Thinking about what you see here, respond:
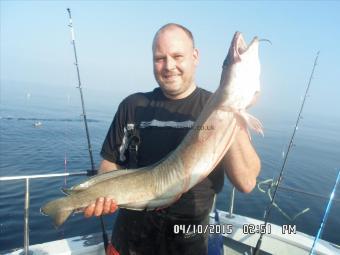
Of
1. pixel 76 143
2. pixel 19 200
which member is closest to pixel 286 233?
pixel 19 200

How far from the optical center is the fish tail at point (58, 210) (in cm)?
314

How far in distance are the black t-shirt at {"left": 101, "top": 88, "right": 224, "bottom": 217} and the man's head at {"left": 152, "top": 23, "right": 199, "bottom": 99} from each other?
24 cm

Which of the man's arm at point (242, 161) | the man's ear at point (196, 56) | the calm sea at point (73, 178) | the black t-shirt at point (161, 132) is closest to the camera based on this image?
the man's arm at point (242, 161)

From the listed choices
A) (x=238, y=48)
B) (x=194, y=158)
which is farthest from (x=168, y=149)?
(x=238, y=48)

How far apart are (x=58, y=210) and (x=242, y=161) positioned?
211 cm

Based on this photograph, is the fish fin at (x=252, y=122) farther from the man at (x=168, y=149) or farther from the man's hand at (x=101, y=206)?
the man's hand at (x=101, y=206)

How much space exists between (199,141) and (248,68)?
36.1 inches

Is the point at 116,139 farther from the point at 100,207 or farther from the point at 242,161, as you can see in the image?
the point at 242,161

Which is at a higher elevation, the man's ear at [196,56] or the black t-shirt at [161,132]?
the man's ear at [196,56]

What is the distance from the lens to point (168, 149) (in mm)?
3441

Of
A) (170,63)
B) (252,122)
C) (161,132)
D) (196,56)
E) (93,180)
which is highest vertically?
(196,56)

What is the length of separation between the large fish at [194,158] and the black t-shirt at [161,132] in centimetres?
27

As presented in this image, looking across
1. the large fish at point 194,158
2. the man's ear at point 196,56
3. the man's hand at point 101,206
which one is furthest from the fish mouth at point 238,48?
the man's hand at point 101,206

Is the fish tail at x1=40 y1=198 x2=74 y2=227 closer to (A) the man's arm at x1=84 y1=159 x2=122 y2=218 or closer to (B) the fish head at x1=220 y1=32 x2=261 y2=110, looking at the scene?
(A) the man's arm at x1=84 y1=159 x2=122 y2=218
